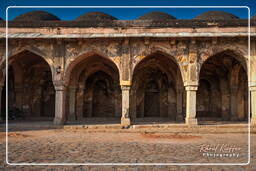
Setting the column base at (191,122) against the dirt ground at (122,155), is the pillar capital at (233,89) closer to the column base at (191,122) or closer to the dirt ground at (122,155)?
the column base at (191,122)

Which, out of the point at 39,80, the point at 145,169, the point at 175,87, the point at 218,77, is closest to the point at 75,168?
the point at 145,169

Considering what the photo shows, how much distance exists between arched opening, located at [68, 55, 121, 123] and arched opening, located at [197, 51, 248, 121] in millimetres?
5928

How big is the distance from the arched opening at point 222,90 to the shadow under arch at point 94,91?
5.92 m

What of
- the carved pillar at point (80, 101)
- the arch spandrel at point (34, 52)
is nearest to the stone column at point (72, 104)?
the carved pillar at point (80, 101)

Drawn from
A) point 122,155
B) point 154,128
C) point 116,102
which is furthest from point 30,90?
point 122,155

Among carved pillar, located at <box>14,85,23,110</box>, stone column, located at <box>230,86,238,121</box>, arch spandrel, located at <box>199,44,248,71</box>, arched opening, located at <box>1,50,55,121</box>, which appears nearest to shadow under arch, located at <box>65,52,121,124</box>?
arched opening, located at <box>1,50,55,121</box>

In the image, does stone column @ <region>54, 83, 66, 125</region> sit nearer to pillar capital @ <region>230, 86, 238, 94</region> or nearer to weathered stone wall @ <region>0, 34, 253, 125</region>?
weathered stone wall @ <region>0, 34, 253, 125</region>

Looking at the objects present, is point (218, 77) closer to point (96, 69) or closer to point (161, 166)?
point (96, 69)

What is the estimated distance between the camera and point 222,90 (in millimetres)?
14773

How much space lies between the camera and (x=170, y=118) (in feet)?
47.0

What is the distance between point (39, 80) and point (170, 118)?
9.14 meters

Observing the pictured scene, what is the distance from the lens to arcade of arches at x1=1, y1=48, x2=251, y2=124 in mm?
13547

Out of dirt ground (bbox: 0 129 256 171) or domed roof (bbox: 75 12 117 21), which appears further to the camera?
domed roof (bbox: 75 12 117 21)

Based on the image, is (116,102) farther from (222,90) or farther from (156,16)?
(222,90)
